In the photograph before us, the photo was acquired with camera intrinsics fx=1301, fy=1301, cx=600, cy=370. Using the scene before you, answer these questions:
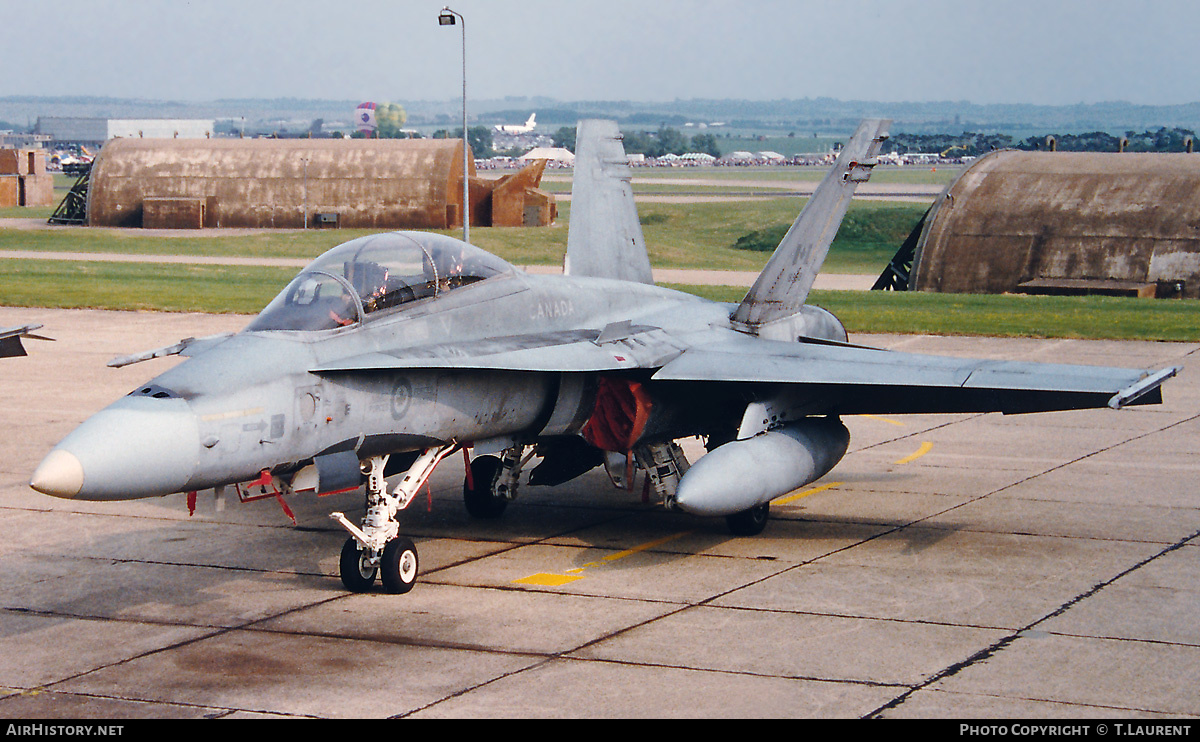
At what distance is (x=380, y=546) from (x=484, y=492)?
3136mm

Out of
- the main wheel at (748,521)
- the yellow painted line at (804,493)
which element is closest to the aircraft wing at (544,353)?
the main wheel at (748,521)

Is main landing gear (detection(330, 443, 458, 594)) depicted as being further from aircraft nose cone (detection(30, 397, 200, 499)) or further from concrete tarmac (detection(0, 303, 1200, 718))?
aircraft nose cone (detection(30, 397, 200, 499))

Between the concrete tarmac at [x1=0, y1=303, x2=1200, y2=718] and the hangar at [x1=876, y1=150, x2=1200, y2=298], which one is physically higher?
the hangar at [x1=876, y1=150, x2=1200, y2=298]

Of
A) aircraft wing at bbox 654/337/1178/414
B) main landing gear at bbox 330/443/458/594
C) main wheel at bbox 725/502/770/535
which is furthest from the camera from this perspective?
main wheel at bbox 725/502/770/535

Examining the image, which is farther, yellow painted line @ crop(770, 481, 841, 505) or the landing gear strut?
yellow painted line @ crop(770, 481, 841, 505)

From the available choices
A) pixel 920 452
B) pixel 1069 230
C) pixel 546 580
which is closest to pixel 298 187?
pixel 1069 230

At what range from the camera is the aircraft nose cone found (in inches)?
353

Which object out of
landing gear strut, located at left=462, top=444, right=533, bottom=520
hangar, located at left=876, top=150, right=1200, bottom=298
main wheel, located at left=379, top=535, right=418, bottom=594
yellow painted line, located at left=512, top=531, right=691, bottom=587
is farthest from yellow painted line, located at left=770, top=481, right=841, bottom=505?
hangar, located at left=876, top=150, right=1200, bottom=298

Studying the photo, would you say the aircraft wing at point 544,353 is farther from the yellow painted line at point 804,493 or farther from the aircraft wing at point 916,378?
the yellow painted line at point 804,493

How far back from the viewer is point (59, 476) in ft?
29.2

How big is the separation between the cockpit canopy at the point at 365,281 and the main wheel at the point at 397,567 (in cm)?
207

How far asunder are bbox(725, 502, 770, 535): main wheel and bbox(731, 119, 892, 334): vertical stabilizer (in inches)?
86.7

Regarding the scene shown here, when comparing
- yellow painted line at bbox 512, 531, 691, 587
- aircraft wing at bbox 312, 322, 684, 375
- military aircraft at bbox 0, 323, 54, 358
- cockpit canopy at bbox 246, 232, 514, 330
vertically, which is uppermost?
cockpit canopy at bbox 246, 232, 514, 330
